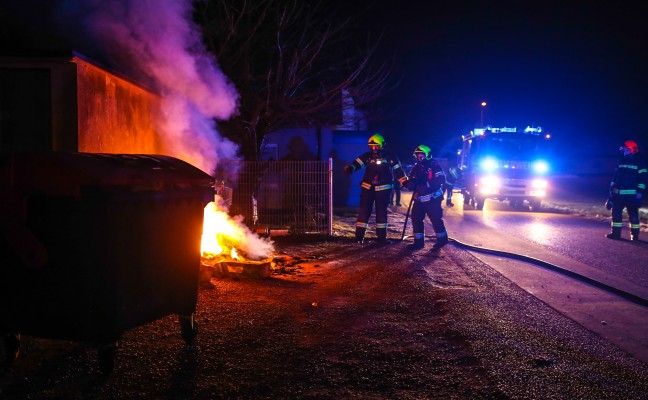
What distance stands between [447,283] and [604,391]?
3.07m

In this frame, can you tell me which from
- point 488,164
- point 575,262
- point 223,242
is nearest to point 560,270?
point 575,262

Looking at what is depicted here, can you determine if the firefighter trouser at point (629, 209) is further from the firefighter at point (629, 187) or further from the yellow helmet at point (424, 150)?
the yellow helmet at point (424, 150)

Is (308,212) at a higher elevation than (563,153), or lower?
lower

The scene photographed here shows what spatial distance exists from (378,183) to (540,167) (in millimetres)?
9460

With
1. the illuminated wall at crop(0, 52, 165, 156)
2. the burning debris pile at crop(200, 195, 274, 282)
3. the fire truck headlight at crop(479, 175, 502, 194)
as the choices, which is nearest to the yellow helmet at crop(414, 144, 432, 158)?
the burning debris pile at crop(200, 195, 274, 282)

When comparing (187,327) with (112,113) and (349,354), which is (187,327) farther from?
(112,113)

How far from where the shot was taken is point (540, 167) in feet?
54.8

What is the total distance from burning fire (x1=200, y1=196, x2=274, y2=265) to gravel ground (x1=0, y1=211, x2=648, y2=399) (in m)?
0.95

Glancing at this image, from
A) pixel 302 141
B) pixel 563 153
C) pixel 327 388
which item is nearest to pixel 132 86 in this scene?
pixel 327 388

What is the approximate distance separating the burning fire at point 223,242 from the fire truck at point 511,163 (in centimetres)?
1106

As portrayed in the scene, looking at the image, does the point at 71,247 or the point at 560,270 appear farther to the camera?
the point at 560,270

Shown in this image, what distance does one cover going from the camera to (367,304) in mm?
5449

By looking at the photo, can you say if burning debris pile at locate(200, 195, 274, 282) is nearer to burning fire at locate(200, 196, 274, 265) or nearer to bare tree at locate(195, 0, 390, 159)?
burning fire at locate(200, 196, 274, 265)

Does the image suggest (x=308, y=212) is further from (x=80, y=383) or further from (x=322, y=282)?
(x=80, y=383)
